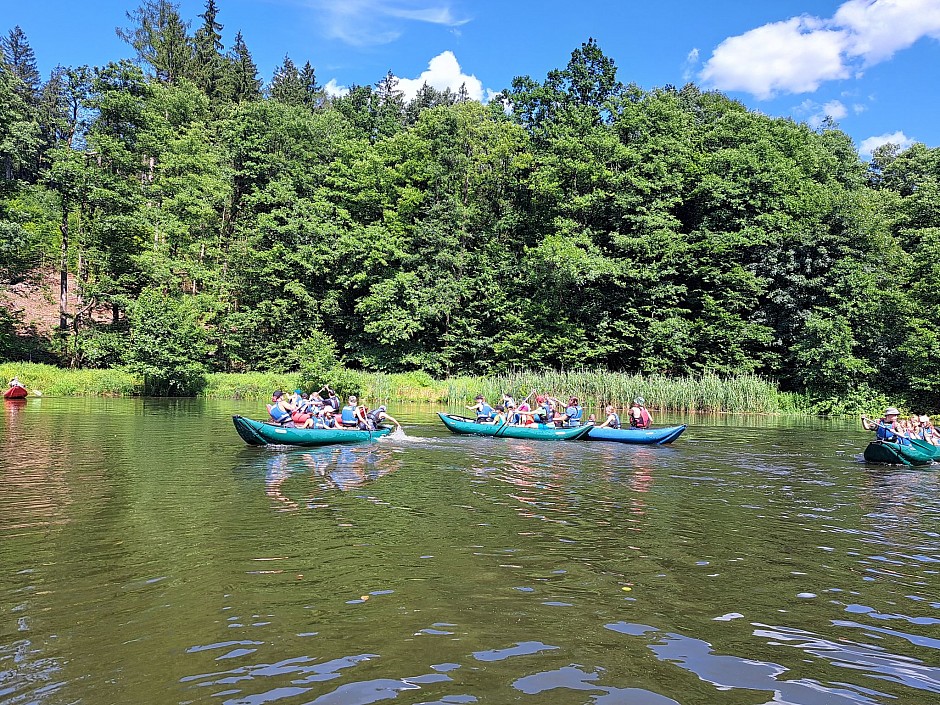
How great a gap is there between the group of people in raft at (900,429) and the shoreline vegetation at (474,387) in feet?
42.4

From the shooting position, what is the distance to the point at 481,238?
46.0 meters

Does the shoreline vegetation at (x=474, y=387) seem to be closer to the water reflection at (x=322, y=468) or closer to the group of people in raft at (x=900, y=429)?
the group of people in raft at (x=900, y=429)

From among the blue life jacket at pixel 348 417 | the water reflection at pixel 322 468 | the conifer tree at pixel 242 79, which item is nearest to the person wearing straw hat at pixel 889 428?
the water reflection at pixel 322 468

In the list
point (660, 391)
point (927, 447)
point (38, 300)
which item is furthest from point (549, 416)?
point (38, 300)

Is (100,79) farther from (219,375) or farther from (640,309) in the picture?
(640,309)

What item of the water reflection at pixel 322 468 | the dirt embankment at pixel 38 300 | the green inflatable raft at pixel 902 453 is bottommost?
the water reflection at pixel 322 468

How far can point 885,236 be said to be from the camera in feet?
123

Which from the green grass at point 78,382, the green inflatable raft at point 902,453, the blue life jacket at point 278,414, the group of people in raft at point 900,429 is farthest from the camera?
the green grass at point 78,382

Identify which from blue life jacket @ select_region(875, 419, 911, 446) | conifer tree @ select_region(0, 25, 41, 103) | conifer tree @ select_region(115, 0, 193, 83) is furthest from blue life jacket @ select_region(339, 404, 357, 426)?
conifer tree @ select_region(0, 25, 41, 103)

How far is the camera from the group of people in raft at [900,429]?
659 inches

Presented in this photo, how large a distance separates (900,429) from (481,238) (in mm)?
31379

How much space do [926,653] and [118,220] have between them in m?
42.1

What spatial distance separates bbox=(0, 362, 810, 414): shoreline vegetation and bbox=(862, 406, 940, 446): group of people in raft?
12.9m

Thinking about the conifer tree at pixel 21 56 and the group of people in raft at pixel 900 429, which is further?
the conifer tree at pixel 21 56
